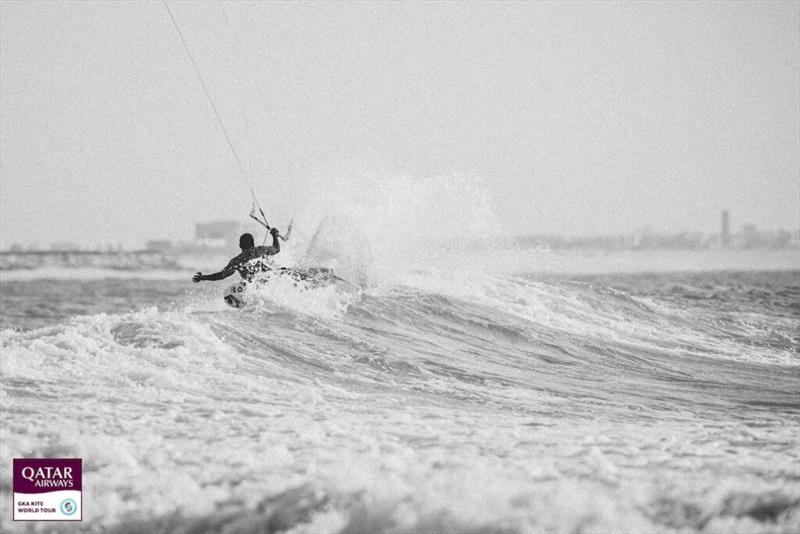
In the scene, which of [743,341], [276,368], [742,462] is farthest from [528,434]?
[743,341]

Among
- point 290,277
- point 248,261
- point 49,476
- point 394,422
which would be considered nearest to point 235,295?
point 248,261

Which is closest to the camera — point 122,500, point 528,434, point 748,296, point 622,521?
point 622,521

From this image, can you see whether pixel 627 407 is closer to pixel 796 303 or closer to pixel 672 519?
pixel 672 519

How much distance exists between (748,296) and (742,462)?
62.0 ft

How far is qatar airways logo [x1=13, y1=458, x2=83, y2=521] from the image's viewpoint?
4199mm

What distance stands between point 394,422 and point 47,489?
2.48 metres

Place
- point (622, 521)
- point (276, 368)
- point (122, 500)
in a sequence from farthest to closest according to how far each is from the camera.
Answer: point (276, 368), point (122, 500), point (622, 521)

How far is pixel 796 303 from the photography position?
18703 mm

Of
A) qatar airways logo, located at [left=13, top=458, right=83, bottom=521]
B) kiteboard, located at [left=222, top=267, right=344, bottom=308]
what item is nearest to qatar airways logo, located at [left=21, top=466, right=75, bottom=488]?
qatar airways logo, located at [left=13, top=458, right=83, bottom=521]

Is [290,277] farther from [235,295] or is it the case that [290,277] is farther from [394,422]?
[394,422]

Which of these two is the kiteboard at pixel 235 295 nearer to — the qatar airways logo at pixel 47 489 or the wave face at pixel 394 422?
the wave face at pixel 394 422

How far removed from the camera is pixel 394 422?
18.4 feet

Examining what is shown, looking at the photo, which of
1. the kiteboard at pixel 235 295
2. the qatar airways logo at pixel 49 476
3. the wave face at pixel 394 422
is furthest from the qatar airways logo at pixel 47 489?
the kiteboard at pixel 235 295

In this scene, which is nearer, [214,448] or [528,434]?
[214,448]
